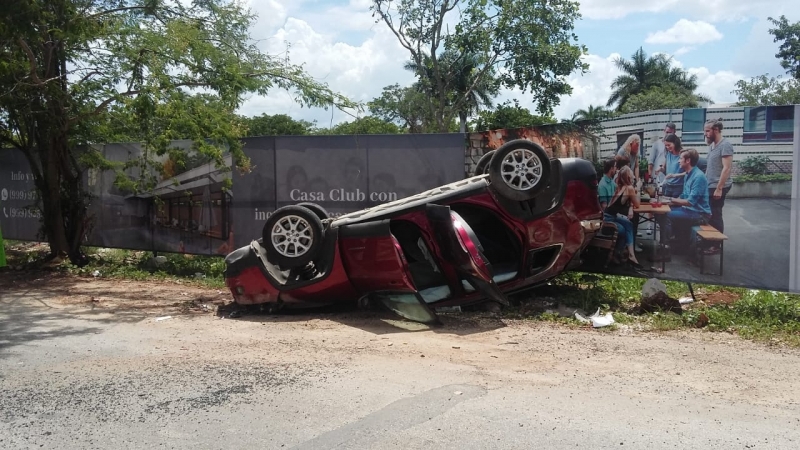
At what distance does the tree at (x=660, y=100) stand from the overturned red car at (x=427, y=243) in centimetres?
3233

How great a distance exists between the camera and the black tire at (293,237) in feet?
26.5

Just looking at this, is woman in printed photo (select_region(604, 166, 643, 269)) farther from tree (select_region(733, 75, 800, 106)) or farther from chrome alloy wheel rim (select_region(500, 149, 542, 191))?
tree (select_region(733, 75, 800, 106))

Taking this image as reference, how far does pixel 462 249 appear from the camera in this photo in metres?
7.34

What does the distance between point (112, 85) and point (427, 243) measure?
258 inches

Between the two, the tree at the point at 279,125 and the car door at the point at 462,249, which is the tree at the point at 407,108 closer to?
the tree at the point at 279,125

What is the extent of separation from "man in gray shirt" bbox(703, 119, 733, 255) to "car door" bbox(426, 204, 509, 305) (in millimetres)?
2821

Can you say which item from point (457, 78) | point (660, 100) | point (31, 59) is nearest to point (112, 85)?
point (31, 59)

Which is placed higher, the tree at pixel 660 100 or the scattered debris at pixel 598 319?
the tree at pixel 660 100

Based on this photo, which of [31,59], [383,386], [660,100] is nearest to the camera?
[383,386]

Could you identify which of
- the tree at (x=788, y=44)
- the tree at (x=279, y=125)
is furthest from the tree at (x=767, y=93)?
the tree at (x=279, y=125)

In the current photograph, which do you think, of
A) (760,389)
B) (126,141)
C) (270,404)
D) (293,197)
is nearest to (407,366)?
(270,404)

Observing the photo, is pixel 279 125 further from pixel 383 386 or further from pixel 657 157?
pixel 383 386

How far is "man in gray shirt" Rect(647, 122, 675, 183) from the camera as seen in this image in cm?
855

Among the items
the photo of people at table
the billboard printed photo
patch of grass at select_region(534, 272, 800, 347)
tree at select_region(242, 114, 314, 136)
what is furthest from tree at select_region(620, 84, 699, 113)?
the photo of people at table
